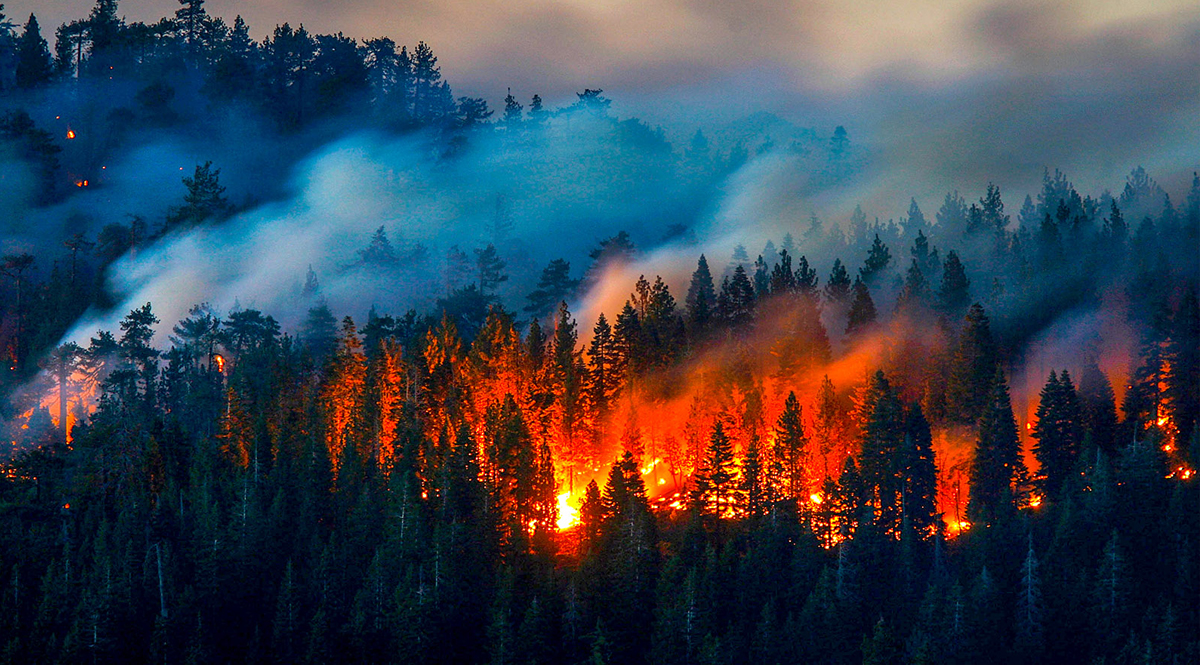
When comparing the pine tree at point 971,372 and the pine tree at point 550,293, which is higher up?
the pine tree at point 550,293

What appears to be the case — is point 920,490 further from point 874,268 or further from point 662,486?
point 874,268

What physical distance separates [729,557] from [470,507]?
833 inches

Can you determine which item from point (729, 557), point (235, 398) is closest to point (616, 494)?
point (729, 557)

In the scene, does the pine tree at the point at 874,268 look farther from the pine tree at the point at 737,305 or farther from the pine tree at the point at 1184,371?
the pine tree at the point at 1184,371

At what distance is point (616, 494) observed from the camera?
279ft

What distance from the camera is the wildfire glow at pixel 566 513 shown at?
94.1 m

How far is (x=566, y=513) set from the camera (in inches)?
3858

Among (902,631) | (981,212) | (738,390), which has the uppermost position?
(981,212)

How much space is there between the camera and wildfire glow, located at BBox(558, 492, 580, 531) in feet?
309

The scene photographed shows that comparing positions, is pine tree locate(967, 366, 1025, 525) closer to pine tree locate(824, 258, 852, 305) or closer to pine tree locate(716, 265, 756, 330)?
pine tree locate(716, 265, 756, 330)

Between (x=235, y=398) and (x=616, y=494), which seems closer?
(x=616, y=494)

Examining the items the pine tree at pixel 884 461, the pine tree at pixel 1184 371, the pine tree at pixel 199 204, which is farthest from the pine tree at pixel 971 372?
the pine tree at pixel 199 204

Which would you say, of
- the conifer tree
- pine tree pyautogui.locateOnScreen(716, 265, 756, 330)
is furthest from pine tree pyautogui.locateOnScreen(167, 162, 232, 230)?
the conifer tree

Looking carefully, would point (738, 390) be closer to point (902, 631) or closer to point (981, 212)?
point (902, 631)
